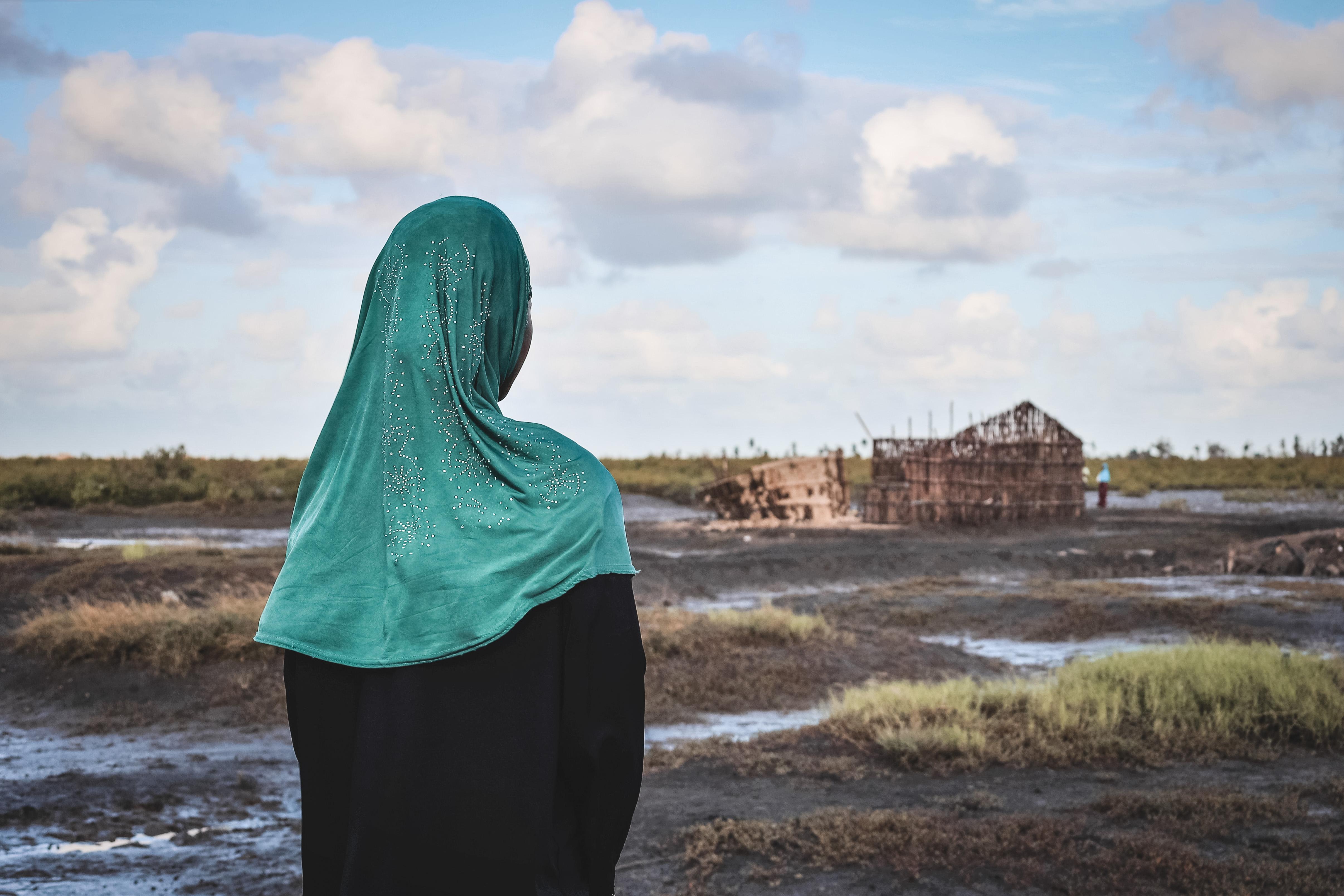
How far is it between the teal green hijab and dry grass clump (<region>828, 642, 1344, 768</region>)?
6071mm

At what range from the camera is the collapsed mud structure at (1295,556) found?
61.9ft

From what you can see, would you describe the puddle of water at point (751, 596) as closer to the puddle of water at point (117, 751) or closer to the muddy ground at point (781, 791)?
the muddy ground at point (781, 791)

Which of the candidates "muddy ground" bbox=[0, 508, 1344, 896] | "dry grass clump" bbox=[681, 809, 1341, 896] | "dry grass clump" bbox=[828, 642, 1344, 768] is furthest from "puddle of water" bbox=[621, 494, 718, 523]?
"dry grass clump" bbox=[681, 809, 1341, 896]

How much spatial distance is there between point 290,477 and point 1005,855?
38.2 m

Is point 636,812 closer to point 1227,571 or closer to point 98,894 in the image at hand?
point 98,894

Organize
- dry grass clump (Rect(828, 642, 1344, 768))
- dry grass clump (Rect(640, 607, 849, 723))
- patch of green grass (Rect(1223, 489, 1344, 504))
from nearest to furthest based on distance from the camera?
dry grass clump (Rect(828, 642, 1344, 768)) → dry grass clump (Rect(640, 607, 849, 723)) → patch of green grass (Rect(1223, 489, 1344, 504))

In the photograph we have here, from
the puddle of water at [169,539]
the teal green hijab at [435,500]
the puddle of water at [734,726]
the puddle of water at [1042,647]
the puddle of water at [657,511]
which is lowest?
the puddle of water at [734,726]

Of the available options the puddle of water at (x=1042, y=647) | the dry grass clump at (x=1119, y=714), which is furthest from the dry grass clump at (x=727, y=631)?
the dry grass clump at (x=1119, y=714)

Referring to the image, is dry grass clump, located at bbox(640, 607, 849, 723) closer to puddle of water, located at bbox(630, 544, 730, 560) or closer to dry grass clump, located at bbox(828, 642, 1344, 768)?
dry grass clump, located at bbox(828, 642, 1344, 768)

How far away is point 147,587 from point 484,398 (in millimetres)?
13970

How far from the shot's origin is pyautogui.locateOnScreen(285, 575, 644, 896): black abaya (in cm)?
192

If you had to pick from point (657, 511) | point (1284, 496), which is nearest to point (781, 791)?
point (657, 511)

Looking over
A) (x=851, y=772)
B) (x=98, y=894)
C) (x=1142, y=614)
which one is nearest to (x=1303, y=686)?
(x=851, y=772)

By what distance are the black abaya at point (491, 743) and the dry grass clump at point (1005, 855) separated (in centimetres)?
359
